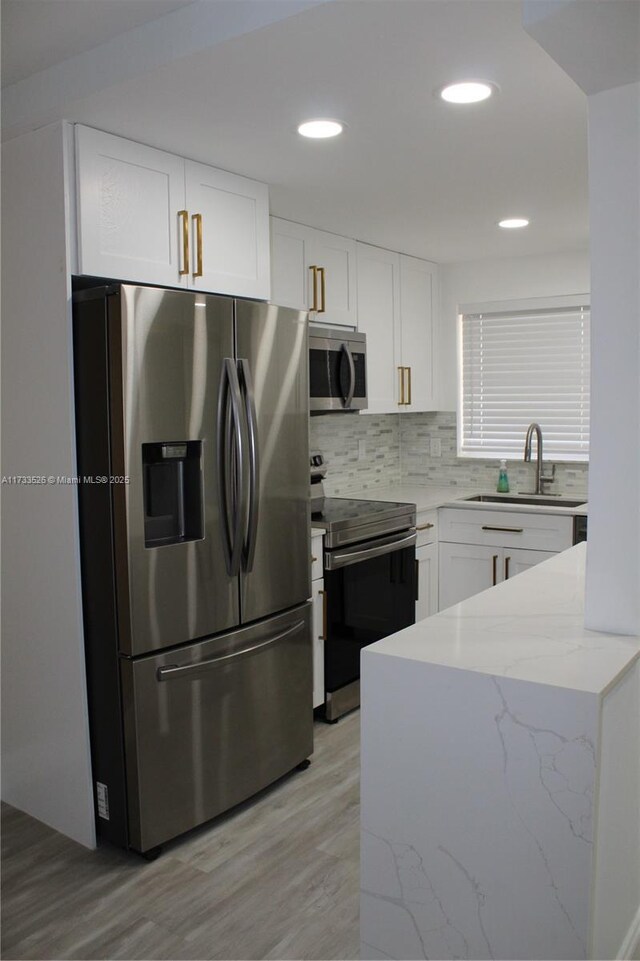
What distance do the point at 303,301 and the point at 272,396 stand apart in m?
0.94

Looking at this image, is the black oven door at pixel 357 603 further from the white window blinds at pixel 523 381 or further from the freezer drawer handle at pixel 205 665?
the white window blinds at pixel 523 381

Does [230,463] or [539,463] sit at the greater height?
[230,463]

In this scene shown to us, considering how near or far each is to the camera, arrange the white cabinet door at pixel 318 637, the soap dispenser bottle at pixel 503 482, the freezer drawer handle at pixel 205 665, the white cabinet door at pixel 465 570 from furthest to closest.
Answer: the soap dispenser bottle at pixel 503 482
the white cabinet door at pixel 465 570
the white cabinet door at pixel 318 637
the freezer drawer handle at pixel 205 665

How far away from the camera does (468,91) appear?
218cm

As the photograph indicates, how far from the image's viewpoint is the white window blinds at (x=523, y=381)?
4.59 metres

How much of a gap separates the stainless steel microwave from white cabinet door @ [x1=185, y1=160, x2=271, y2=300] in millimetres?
590

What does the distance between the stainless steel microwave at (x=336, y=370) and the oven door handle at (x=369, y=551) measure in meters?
0.65

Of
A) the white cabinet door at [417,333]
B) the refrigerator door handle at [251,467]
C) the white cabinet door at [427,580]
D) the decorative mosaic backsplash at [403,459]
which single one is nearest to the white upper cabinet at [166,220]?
the refrigerator door handle at [251,467]

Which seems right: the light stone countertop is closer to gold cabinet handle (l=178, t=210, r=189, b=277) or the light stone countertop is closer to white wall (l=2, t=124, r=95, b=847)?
white wall (l=2, t=124, r=95, b=847)

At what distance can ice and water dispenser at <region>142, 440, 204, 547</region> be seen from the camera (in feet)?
8.28

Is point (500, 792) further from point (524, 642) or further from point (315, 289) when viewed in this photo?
point (315, 289)

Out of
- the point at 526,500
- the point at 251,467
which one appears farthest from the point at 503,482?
the point at 251,467

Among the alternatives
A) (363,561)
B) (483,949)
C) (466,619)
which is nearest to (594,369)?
(466,619)

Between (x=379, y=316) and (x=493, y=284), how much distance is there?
904 millimetres
